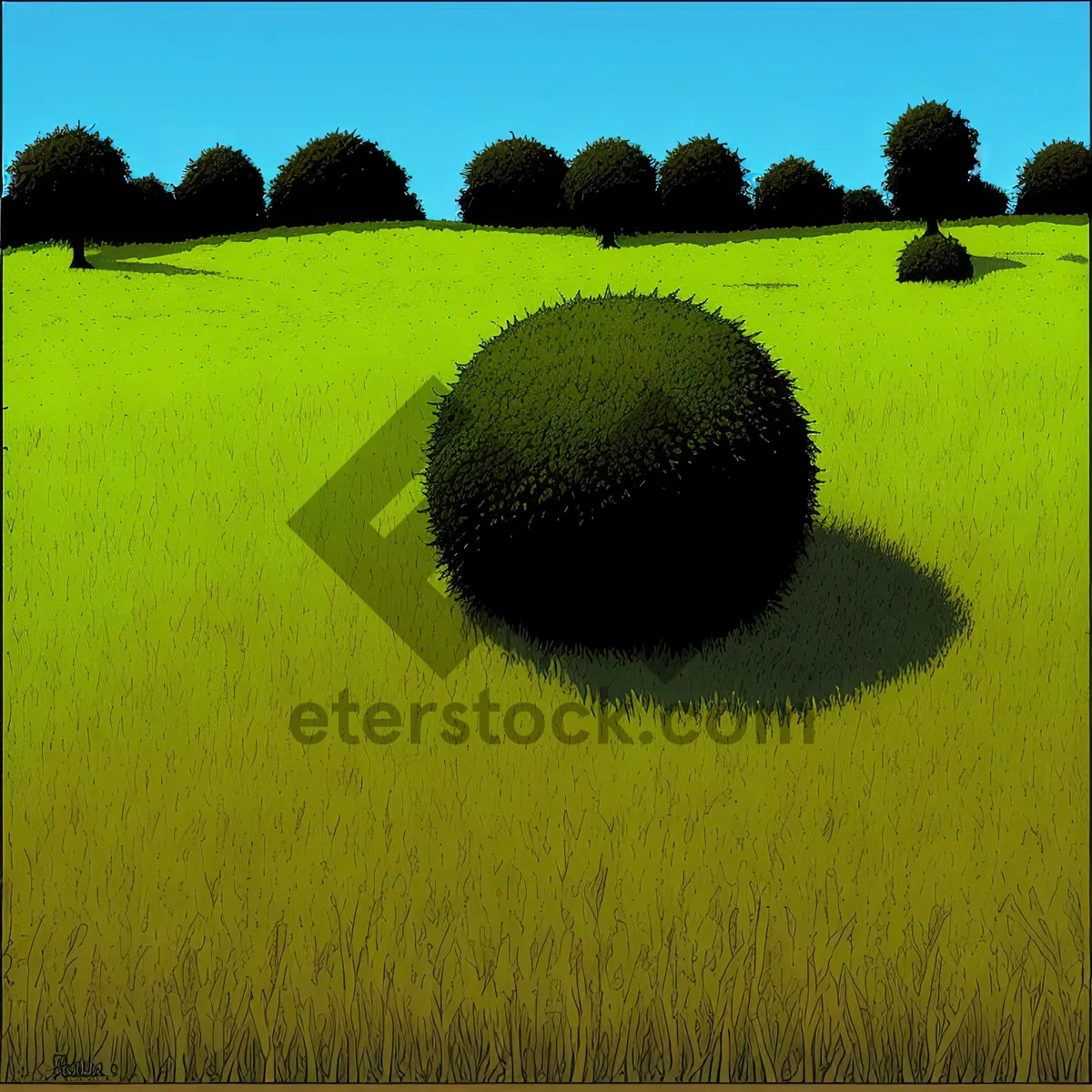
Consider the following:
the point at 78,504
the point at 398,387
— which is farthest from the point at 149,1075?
the point at 398,387

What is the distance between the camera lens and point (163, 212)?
44.8 metres

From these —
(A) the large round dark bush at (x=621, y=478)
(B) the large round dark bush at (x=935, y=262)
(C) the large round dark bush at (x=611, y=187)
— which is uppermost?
(C) the large round dark bush at (x=611, y=187)

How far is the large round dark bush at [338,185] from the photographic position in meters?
41.8

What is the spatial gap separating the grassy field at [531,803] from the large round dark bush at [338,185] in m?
28.9

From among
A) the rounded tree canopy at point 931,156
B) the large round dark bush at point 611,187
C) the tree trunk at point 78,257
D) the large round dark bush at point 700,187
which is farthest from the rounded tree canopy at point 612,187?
the tree trunk at point 78,257

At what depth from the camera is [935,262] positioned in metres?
29.2

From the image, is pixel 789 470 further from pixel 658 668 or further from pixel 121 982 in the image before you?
pixel 121 982

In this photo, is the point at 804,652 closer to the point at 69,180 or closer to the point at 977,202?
the point at 69,180

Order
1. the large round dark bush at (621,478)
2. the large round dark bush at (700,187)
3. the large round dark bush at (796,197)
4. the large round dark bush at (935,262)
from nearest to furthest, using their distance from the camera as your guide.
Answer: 1. the large round dark bush at (621,478)
2. the large round dark bush at (935,262)
3. the large round dark bush at (700,187)
4. the large round dark bush at (796,197)

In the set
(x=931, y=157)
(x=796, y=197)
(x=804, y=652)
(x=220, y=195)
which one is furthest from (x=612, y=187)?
(x=804, y=652)

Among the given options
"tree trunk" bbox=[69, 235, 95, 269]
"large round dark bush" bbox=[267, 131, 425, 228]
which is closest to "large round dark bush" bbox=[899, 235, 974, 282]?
"large round dark bush" bbox=[267, 131, 425, 228]

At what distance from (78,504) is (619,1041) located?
10.1 meters

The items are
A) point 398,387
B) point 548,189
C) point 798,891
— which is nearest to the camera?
point 798,891
